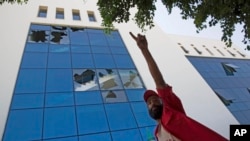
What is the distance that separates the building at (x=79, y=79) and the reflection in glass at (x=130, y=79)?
56 mm

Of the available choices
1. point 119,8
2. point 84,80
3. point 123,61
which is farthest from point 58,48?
point 119,8

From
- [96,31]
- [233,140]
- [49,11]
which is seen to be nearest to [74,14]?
[49,11]

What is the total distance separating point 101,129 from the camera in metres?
10.0

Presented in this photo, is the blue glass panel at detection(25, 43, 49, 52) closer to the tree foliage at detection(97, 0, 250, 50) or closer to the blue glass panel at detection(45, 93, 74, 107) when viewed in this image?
the blue glass panel at detection(45, 93, 74, 107)

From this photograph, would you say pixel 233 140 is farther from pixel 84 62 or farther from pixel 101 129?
pixel 84 62

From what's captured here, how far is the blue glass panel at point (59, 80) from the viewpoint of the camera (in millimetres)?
11258

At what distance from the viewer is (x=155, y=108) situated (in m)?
2.92

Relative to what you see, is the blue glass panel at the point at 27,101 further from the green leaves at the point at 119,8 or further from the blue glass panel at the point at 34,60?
the green leaves at the point at 119,8

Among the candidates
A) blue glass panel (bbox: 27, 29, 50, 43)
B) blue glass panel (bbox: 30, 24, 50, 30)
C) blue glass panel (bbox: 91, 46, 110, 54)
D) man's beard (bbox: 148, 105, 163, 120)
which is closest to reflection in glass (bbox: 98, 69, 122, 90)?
blue glass panel (bbox: 91, 46, 110, 54)

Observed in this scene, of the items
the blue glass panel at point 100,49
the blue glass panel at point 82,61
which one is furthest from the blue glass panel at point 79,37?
the blue glass panel at point 82,61

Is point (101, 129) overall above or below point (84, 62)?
below

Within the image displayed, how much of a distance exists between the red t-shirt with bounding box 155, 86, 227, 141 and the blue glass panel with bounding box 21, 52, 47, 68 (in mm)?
10456

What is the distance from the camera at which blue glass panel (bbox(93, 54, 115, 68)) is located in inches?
527

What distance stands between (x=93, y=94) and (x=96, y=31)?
5922 millimetres
